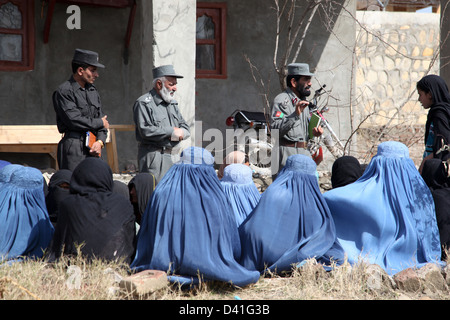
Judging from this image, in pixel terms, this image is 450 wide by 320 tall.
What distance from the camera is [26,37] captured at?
804cm

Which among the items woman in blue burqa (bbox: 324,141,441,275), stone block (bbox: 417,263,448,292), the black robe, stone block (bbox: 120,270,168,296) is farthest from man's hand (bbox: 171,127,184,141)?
stone block (bbox: 417,263,448,292)

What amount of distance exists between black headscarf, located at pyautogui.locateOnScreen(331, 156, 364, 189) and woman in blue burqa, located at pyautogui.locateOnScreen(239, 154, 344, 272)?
74 cm

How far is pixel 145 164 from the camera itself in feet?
17.1

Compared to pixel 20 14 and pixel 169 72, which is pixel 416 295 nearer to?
pixel 169 72

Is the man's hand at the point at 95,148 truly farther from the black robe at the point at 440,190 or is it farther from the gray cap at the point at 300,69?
the black robe at the point at 440,190

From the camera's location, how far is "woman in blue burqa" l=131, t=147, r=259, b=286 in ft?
12.0

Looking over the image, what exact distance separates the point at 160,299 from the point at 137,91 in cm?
537

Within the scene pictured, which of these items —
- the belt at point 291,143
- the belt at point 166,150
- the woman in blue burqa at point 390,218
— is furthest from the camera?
the belt at point 291,143

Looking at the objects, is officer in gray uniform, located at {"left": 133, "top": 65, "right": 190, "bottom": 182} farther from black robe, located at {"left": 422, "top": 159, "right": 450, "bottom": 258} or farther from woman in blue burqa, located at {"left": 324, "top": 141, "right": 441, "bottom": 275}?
black robe, located at {"left": 422, "top": 159, "right": 450, "bottom": 258}

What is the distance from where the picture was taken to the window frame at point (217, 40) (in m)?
8.54

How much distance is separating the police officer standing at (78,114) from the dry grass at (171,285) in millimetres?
1396

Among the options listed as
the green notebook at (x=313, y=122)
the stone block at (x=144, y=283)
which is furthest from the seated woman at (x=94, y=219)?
the green notebook at (x=313, y=122)

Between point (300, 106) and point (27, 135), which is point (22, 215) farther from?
point (27, 135)

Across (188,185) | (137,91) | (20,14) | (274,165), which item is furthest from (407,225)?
(20,14)
